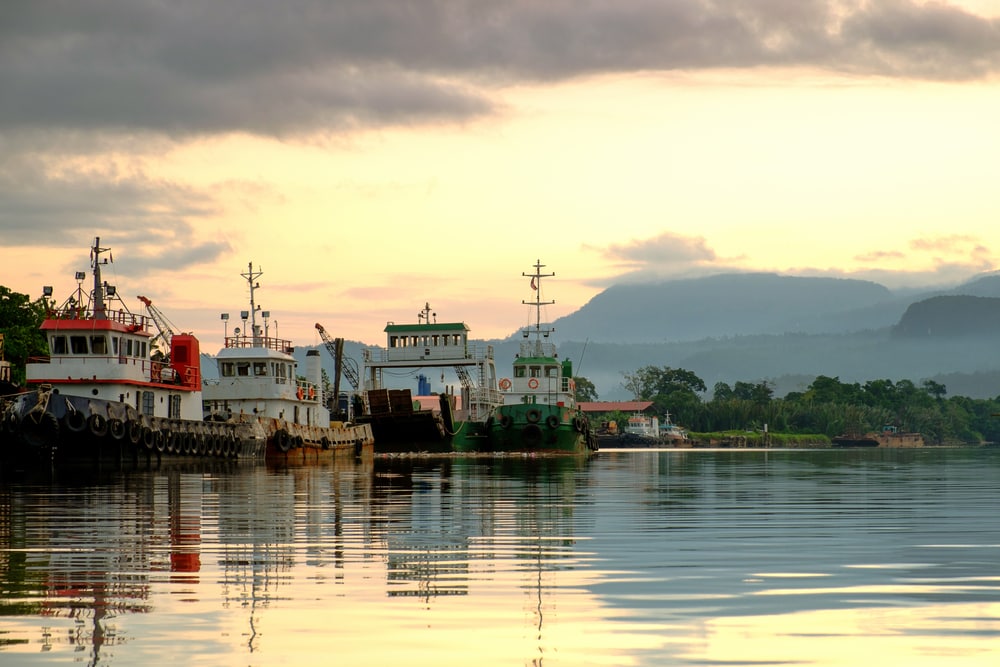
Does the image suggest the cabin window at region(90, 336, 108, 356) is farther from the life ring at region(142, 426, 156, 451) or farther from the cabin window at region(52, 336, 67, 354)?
the life ring at region(142, 426, 156, 451)

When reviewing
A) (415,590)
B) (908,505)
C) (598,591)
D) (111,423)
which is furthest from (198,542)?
(111,423)

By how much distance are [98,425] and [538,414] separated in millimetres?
43033

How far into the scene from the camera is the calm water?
35.8 feet

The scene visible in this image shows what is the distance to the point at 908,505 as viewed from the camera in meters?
29.3

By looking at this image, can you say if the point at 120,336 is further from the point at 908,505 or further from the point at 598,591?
the point at 598,591

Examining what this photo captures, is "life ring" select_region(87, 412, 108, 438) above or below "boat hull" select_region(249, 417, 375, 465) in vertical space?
above

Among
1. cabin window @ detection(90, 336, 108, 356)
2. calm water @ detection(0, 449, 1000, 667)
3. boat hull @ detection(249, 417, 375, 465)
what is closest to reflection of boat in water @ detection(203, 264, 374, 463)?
boat hull @ detection(249, 417, 375, 465)

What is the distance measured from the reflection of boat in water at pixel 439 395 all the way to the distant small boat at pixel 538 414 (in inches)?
66.8

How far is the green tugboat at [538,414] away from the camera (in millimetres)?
90375

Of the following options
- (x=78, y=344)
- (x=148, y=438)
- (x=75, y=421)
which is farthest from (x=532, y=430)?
(x=75, y=421)

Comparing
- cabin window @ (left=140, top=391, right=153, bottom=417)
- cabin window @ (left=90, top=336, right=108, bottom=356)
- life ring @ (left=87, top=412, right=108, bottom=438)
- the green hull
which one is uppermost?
cabin window @ (left=90, top=336, right=108, bottom=356)

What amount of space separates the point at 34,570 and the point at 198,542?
147 inches

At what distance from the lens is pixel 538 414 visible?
90.7 metres

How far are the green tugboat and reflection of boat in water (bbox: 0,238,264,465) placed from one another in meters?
28.3
